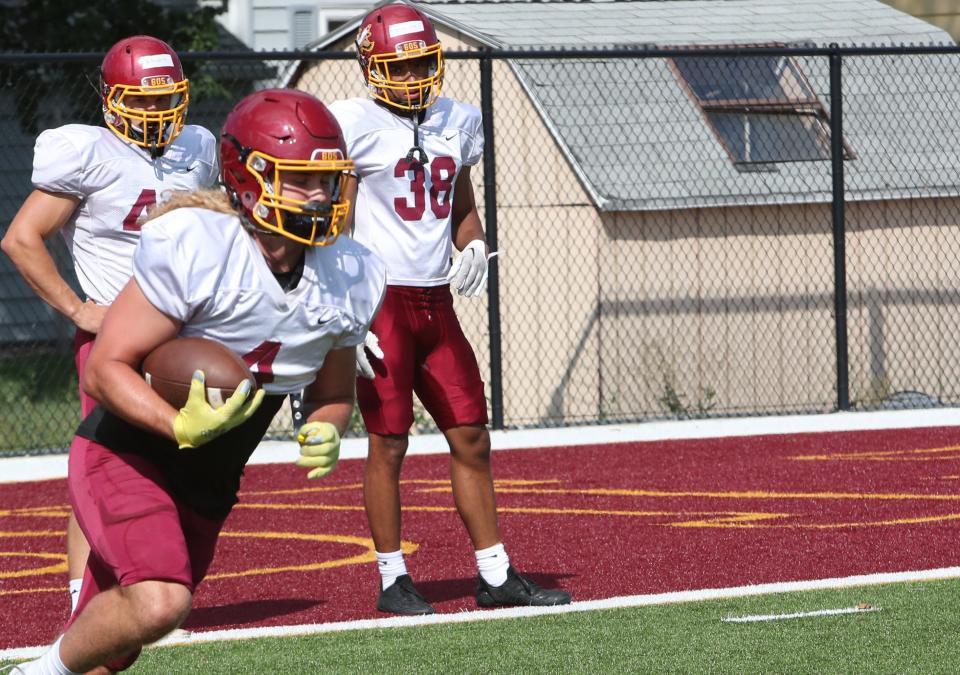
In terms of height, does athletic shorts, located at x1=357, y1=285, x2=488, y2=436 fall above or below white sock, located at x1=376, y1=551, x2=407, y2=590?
above

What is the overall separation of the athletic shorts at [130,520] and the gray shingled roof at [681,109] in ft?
25.8

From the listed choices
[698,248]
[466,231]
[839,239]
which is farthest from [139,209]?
[698,248]

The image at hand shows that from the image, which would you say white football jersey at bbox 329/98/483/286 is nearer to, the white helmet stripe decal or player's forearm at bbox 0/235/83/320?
the white helmet stripe decal

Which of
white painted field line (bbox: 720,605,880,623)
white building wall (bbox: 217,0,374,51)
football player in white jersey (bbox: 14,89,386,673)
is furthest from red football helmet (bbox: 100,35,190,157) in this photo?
white building wall (bbox: 217,0,374,51)

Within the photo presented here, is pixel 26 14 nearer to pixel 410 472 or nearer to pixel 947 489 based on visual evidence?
pixel 410 472

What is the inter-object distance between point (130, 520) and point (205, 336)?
1.53 ft

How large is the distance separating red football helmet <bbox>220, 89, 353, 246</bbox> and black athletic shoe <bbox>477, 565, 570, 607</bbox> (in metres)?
2.25

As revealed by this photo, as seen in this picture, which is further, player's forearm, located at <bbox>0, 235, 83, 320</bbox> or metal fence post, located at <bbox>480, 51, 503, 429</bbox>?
metal fence post, located at <bbox>480, 51, 503, 429</bbox>

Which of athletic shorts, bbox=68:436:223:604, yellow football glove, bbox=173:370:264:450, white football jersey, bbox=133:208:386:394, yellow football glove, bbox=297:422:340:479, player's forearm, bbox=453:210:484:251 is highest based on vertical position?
white football jersey, bbox=133:208:386:394

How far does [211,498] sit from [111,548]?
0.98 ft

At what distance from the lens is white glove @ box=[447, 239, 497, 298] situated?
6.11 meters

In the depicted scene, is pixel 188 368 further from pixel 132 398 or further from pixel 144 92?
pixel 144 92

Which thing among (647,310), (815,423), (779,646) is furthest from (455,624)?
(647,310)

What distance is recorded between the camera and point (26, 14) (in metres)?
14.3
